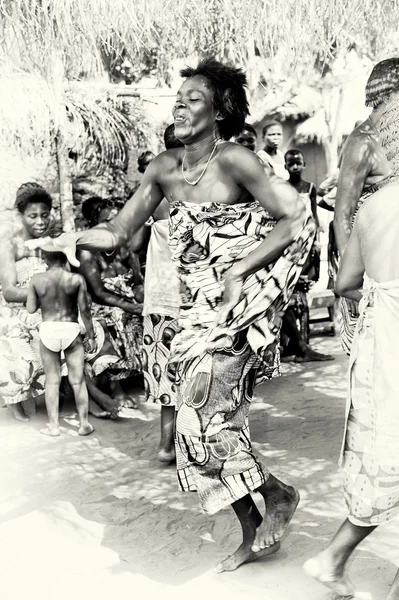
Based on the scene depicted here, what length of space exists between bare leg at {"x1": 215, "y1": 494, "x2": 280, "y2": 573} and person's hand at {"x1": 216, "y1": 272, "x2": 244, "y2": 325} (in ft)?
2.46

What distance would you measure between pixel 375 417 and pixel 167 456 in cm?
217

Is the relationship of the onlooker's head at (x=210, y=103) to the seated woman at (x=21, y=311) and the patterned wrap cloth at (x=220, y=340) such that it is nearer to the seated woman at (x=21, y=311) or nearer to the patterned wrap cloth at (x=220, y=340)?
the patterned wrap cloth at (x=220, y=340)

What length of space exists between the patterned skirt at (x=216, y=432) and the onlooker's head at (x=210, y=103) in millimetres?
895

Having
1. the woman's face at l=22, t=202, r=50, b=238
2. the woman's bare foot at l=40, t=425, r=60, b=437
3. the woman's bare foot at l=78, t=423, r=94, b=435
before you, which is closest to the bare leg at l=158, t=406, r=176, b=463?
the woman's bare foot at l=78, t=423, r=94, b=435

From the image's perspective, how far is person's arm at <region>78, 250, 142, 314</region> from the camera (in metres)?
5.75

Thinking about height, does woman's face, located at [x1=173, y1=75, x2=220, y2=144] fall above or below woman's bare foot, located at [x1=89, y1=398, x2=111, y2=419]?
above

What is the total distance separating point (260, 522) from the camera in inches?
127

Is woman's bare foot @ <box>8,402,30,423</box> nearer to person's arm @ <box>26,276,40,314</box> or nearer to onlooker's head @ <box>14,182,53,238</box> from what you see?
person's arm @ <box>26,276,40,314</box>

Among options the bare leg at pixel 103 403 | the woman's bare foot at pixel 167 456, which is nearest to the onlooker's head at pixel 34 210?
the bare leg at pixel 103 403

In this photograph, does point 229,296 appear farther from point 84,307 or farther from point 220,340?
point 84,307

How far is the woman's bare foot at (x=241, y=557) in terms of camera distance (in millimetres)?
3143

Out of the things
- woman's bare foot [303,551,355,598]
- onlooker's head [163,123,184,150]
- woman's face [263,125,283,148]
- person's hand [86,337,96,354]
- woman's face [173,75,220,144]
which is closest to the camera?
woman's bare foot [303,551,355,598]

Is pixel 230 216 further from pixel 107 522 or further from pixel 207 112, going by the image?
pixel 107 522

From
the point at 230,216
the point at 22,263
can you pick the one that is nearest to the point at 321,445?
the point at 230,216
